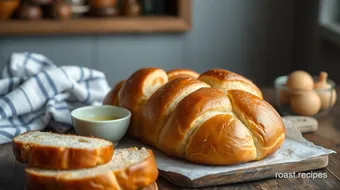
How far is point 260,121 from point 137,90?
34cm

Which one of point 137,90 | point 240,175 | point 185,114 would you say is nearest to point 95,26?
point 137,90

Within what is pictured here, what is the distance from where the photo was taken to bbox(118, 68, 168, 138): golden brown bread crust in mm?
1367

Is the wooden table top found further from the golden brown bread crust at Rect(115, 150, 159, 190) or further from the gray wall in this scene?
the gray wall

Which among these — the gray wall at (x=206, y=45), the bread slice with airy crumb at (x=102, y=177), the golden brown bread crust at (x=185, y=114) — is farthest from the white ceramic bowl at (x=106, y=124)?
the gray wall at (x=206, y=45)

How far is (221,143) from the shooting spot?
114 cm

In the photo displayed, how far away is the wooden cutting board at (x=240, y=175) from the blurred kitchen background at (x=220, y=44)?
172 centimetres

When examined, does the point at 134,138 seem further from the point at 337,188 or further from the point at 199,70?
the point at 199,70

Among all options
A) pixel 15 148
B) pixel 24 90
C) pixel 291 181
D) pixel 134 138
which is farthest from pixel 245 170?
pixel 24 90

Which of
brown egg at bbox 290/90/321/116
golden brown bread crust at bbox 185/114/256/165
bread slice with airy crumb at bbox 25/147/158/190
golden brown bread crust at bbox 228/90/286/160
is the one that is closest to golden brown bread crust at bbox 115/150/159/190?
bread slice with airy crumb at bbox 25/147/158/190

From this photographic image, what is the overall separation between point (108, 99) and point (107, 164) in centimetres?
43

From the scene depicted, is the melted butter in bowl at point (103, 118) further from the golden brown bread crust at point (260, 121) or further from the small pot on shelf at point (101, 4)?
the small pot on shelf at point (101, 4)

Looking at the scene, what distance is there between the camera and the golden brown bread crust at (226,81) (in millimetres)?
1312

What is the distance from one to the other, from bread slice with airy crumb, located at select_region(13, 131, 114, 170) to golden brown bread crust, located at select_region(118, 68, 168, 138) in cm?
26

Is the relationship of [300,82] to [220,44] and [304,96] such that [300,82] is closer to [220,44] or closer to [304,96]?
[304,96]
